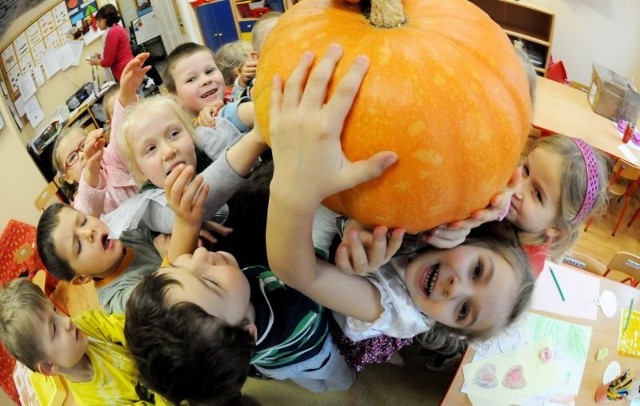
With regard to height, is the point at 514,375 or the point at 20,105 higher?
the point at 20,105

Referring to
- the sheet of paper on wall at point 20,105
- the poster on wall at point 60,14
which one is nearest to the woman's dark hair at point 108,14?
the poster on wall at point 60,14

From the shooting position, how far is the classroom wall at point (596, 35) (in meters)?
3.29

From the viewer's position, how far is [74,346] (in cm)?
140

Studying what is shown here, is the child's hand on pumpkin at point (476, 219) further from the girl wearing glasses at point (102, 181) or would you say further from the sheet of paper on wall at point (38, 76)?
the sheet of paper on wall at point (38, 76)

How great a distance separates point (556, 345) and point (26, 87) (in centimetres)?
335

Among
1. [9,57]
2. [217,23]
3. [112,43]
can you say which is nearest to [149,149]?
[9,57]

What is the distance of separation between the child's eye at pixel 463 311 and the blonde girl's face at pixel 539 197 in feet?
0.94

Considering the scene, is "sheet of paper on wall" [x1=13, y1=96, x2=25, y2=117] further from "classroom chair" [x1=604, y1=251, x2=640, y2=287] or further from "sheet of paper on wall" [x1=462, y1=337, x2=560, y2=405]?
"classroom chair" [x1=604, y1=251, x2=640, y2=287]

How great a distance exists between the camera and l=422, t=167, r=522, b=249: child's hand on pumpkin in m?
0.69

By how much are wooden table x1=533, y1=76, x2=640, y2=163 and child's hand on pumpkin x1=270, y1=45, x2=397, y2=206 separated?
2560 mm

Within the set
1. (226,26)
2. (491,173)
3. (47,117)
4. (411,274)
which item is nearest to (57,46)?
(47,117)

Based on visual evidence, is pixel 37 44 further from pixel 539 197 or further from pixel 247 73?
pixel 539 197

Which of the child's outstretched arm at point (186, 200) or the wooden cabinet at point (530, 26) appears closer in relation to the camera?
the child's outstretched arm at point (186, 200)

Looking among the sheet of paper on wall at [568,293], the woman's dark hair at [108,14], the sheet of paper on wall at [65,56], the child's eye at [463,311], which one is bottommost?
the sheet of paper on wall at [568,293]
